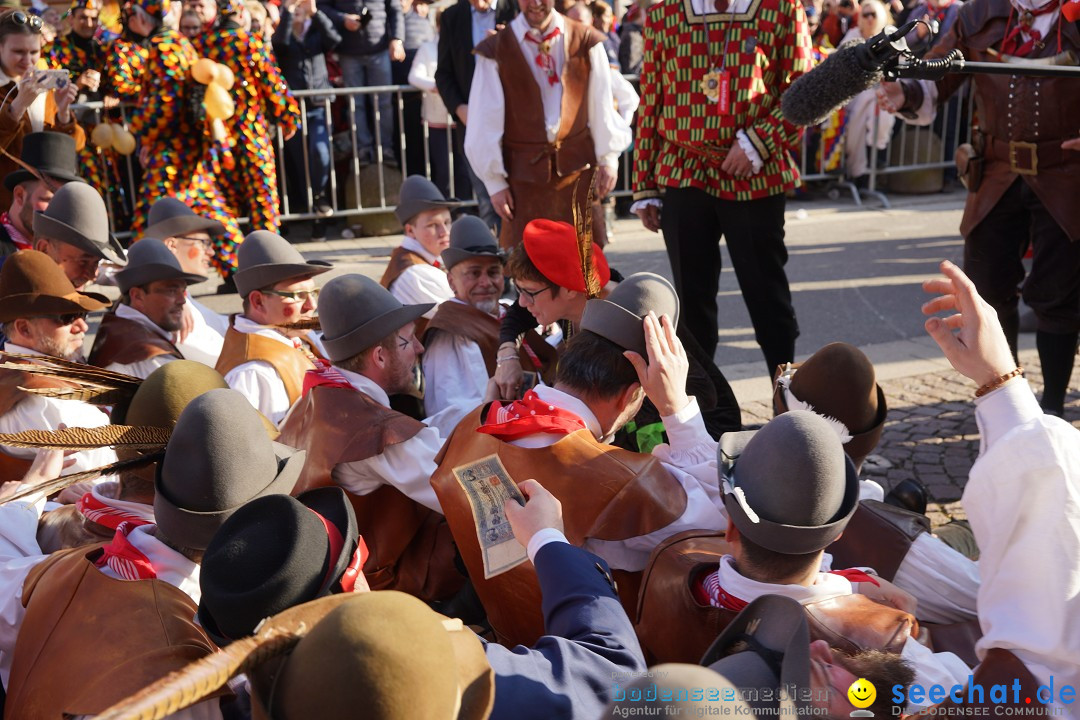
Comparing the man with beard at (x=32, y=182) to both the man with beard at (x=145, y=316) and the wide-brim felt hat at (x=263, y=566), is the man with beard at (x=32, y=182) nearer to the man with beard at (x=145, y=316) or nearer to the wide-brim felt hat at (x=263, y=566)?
the man with beard at (x=145, y=316)

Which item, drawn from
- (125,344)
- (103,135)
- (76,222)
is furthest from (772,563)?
(103,135)

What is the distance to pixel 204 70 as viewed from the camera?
7.32m

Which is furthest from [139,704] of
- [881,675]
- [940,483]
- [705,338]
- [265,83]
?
[265,83]

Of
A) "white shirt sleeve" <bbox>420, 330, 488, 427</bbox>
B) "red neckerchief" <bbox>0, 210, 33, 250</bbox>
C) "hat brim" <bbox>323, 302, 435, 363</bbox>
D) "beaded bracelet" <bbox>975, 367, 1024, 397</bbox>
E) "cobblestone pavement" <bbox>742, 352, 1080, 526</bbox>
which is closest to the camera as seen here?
"beaded bracelet" <bbox>975, 367, 1024, 397</bbox>

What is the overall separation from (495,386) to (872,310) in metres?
3.97

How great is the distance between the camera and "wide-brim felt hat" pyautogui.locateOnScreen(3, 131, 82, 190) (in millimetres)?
5352

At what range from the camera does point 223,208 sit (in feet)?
25.2

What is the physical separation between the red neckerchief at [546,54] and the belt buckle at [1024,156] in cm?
236

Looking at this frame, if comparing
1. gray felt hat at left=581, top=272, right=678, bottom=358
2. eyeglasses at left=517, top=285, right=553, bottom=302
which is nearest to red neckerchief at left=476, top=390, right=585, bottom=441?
gray felt hat at left=581, top=272, right=678, bottom=358

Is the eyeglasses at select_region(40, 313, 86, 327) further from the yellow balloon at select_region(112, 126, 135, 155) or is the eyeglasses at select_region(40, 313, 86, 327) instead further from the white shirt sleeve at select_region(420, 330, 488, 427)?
the yellow balloon at select_region(112, 126, 135, 155)

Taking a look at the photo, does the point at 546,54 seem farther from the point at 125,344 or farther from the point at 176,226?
the point at 125,344

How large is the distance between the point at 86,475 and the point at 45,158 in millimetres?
3690

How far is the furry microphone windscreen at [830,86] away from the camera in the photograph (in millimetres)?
2733

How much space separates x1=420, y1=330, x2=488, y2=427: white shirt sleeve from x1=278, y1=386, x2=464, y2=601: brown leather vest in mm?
997
